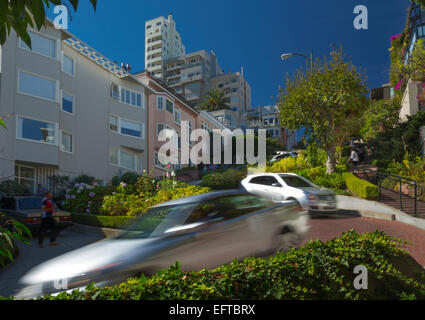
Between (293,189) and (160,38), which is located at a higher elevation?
(160,38)

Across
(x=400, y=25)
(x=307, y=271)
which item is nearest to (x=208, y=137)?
(x=400, y=25)

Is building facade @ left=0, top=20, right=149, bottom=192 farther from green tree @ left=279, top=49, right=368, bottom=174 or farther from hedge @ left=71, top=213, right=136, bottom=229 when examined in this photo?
green tree @ left=279, top=49, right=368, bottom=174

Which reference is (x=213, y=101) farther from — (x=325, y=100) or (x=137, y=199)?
(x=137, y=199)

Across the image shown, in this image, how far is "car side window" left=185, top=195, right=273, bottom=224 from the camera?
13.5 feet

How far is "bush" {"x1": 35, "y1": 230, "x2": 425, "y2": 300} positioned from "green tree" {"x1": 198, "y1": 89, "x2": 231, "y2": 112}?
138ft

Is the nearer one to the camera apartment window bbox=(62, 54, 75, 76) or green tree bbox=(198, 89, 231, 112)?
apartment window bbox=(62, 54, 75, 76)

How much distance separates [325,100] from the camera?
47.8 ft

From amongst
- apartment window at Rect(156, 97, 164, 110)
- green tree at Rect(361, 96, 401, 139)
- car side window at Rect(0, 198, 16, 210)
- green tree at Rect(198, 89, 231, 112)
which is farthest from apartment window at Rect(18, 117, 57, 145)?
green tree at Rect(198, 89, 231, 112)

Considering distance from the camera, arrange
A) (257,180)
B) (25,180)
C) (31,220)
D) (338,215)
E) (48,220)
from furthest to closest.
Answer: (25,180)
(338,215)
(257,180)
(31,220)
(48,220)

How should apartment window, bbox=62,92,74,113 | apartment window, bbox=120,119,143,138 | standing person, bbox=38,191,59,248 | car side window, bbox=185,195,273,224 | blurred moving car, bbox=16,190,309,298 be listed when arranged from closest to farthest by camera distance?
blurred moving car, bbox=16,190,309,298 < car side window, bbox=185,195,273,224 < apartment window, bbox=120,119,143,138 < standing person, bbox=38,191,59,248 < apartment window, bbox=62,92,74,113

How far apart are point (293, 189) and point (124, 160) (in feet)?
15.4

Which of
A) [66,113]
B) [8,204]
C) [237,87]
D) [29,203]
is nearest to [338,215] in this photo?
[29,203]
